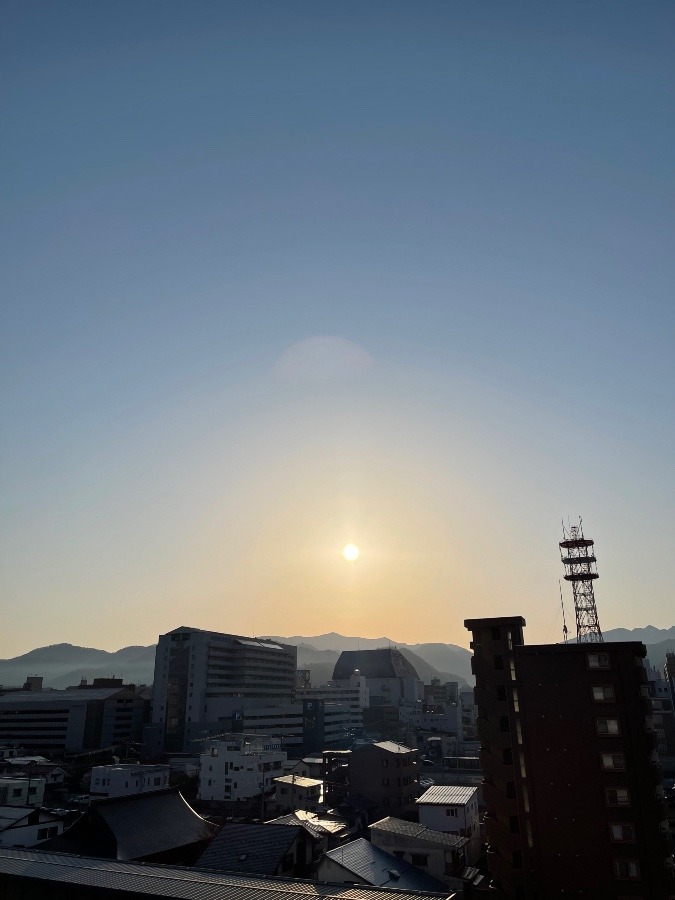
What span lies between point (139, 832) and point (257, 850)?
915cm

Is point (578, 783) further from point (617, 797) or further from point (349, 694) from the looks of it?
point (349, 694)

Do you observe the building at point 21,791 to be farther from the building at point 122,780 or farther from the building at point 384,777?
the building at point 384,777

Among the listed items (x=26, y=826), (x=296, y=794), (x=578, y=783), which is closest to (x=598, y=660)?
(x=578, y=783)

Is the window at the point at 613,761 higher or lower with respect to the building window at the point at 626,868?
higher

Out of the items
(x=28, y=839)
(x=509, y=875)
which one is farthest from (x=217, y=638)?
(x=509, y=875)

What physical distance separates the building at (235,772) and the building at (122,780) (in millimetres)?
5399

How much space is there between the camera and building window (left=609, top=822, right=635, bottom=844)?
103ft

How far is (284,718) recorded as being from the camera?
11875 cm

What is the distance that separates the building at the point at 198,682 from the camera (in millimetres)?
117438

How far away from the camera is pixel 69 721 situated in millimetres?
112312

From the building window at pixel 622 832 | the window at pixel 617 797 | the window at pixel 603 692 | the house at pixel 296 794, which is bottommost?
the house at pixel 296 794

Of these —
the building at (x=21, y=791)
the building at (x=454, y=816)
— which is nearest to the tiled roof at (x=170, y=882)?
the building at (x=454, y=816)

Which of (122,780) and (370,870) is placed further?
(122,780)

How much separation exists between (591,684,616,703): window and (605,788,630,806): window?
4.31 m
